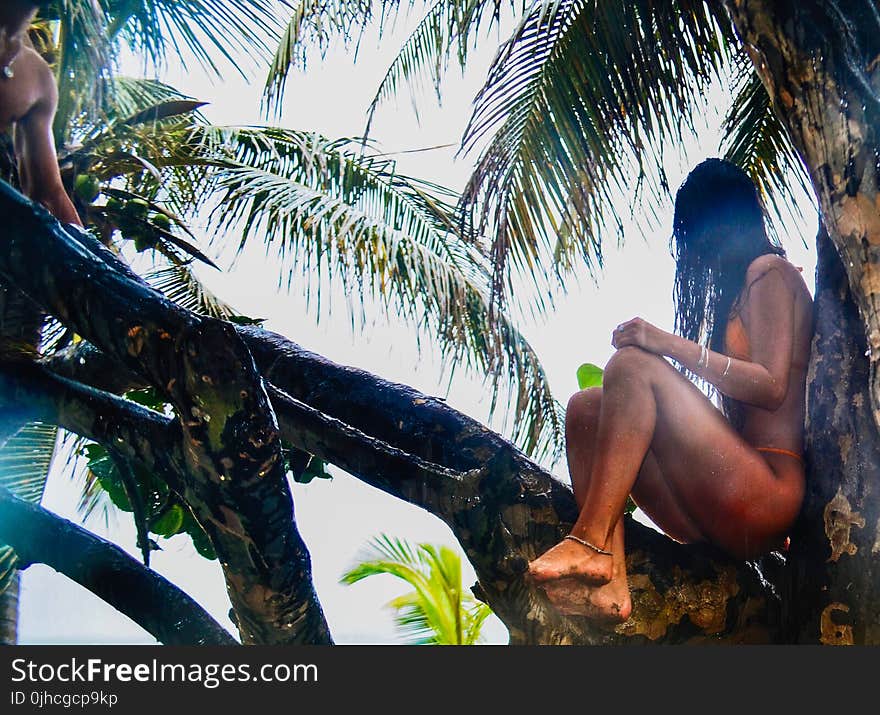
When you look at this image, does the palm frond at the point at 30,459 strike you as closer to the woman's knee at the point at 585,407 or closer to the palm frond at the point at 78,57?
the palm frond at the point at 78,57

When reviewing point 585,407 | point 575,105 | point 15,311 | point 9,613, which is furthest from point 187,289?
point 585,407

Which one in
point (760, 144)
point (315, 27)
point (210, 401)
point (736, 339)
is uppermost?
point (315, 27)

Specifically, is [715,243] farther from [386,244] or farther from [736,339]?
[386,244]

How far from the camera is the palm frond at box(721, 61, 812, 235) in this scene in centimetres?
270

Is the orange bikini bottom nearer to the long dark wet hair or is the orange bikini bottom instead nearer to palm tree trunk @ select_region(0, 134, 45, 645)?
the long dark wet hair

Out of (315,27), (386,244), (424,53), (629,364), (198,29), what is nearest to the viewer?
(629,364)

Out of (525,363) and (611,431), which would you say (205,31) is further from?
(611,431)

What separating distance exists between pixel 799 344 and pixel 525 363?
2864 mm

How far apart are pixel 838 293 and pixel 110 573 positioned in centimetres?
110

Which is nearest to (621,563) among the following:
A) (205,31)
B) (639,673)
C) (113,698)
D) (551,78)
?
(639,673)

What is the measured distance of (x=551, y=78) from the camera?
225cm

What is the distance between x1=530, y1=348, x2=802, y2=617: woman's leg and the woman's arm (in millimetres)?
25

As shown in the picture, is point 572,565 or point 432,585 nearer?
point 572,565

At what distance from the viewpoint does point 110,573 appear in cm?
133
